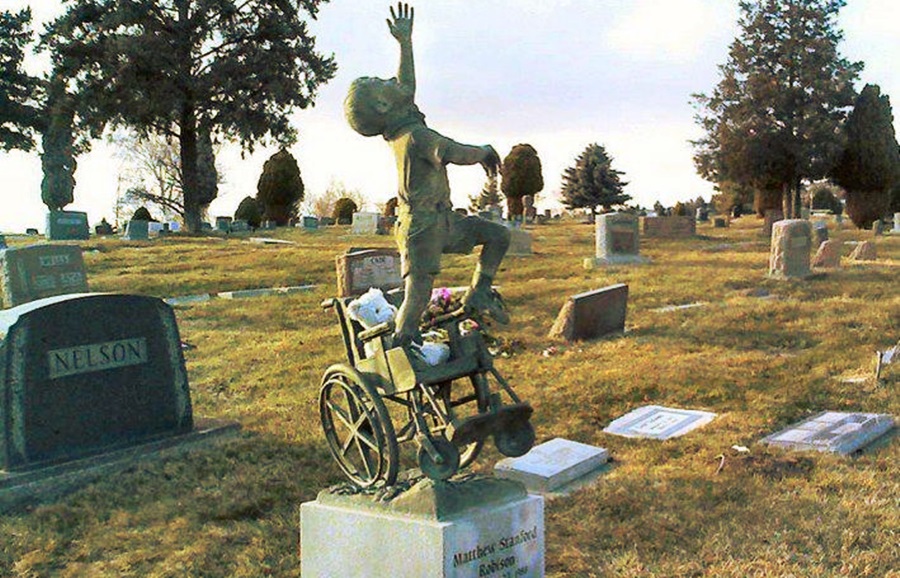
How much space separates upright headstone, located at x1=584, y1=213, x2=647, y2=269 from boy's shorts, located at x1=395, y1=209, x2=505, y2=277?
15670 mm

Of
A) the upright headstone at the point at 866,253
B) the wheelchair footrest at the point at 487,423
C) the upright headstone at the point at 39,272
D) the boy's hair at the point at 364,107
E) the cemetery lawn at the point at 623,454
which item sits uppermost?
the boy's hair at the point at 364,107

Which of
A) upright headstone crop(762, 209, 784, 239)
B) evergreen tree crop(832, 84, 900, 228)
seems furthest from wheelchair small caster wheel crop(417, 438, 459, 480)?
evergreen tree crop(832, 84, 900, 228)

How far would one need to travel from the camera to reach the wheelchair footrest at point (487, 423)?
12.3 feet

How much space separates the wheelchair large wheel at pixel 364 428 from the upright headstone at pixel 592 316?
6.71 meters

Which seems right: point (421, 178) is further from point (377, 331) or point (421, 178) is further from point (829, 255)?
point (829, 255)

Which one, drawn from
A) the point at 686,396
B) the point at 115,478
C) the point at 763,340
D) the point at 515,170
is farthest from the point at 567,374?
the point at 515,170

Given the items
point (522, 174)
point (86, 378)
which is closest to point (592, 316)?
point (86, 378)

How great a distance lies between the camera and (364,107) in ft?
12.5

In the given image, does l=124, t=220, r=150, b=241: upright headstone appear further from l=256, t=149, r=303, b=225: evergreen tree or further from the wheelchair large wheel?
the wheelchair large wheel

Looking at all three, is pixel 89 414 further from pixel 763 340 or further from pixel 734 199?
pixel 734 199

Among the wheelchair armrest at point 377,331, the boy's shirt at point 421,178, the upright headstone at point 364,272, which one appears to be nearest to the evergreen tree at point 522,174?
the upright headstone at point 364,272

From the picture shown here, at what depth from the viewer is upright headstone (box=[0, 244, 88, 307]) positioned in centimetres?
1343

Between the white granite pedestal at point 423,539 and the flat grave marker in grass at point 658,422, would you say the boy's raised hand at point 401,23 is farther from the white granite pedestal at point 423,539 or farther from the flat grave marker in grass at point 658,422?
the flat grave marker in grass at point 658,422

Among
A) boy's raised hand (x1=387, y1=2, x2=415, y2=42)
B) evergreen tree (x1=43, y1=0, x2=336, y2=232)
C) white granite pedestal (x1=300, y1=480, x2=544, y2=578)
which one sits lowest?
white granite pedestal (x1=300, y1=480, x2=544, y2=578)
